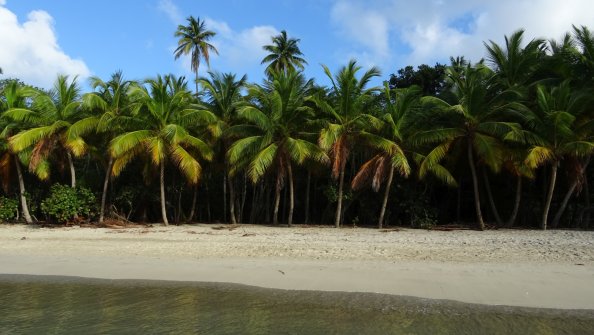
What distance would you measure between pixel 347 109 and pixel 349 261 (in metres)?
9.99

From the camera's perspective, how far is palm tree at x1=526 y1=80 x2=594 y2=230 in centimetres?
1831

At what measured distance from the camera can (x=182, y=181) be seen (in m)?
25.1

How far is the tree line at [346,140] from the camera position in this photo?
19.8 m

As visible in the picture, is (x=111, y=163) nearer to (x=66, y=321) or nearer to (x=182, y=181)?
(x=182, y=181)

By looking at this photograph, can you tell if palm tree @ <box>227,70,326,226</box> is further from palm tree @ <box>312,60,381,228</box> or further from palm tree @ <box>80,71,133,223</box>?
palm tree @ <box>80,71,133,223</box>

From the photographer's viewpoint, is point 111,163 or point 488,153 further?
point 111,163

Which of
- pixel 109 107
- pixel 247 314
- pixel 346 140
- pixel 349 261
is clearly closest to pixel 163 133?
pixel 109 107

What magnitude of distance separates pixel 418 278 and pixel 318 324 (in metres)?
3.36

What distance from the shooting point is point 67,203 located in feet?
72.1

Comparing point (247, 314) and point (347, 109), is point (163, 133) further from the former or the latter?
point (247, 314)

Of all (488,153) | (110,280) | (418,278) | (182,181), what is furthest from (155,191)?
(418,278)

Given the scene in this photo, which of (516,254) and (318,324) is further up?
(516,254)

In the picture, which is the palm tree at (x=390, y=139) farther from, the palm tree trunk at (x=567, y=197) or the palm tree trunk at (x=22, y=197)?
the palm tree trunk at (x=22, y=197)

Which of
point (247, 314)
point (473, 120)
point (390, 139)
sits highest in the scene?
point (473, 120)
